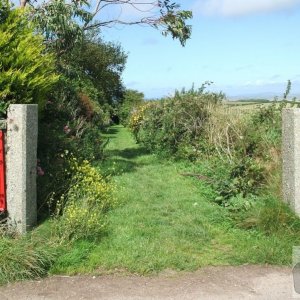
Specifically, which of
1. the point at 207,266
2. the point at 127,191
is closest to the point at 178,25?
the point at 127,191

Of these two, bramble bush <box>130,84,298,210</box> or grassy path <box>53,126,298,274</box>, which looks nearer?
grassy path <box>53,126,298,274</box>

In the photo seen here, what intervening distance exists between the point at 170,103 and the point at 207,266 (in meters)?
9.22

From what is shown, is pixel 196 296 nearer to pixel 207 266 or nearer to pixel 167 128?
pixel 207 266

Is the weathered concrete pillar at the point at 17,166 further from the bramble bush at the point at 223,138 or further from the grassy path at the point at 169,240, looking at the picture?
the bramble bush at the point at 223,138

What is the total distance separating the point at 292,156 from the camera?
6.39m

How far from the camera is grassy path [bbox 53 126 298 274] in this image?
5.21 m

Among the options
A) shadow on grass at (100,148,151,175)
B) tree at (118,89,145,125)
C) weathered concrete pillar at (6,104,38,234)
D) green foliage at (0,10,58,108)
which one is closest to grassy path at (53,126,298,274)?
weathered concrete pillar at (6,104,38,234)

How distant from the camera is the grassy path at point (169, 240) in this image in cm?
521

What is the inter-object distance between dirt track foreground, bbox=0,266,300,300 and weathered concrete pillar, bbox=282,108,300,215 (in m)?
→ 1.50

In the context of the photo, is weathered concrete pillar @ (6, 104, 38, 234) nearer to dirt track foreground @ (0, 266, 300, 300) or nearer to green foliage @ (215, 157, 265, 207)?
dirt track foreground @ (0, 266, 300, 300)

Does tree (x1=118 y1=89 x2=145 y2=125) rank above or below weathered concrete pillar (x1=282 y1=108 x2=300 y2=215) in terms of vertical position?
above

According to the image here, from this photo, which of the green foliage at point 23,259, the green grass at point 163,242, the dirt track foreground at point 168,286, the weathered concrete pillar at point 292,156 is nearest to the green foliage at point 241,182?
the green grass at point 163,242

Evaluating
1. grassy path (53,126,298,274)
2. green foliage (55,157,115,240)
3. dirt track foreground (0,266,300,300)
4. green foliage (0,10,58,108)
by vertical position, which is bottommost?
dirt track foreground (0,266,300,300)

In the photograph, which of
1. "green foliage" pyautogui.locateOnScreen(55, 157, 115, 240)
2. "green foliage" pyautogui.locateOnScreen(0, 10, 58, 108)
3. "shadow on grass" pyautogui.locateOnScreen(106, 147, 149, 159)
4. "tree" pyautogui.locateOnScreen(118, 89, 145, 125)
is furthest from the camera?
"tree" pyautogui.locateOnScreen(118, 89, 145, 125)
